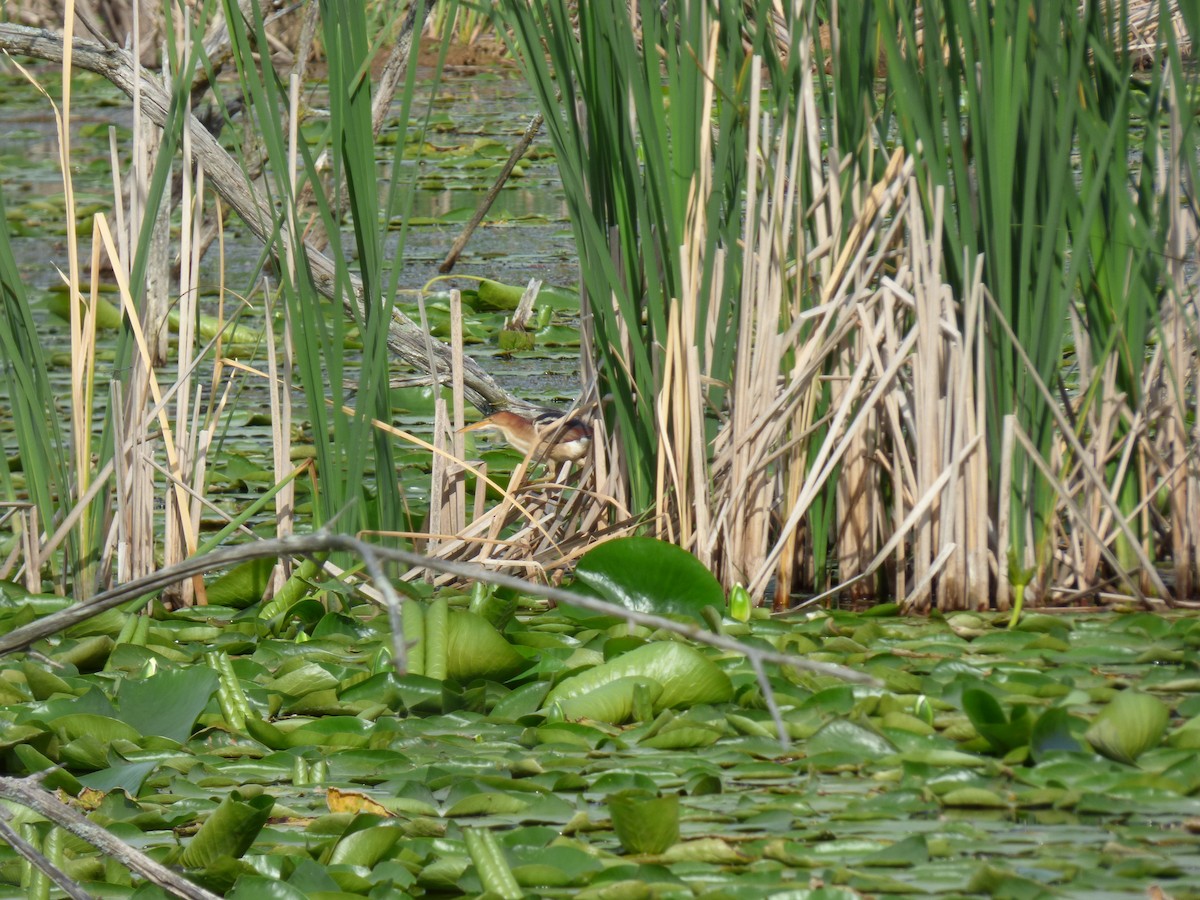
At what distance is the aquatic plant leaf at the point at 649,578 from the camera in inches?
109

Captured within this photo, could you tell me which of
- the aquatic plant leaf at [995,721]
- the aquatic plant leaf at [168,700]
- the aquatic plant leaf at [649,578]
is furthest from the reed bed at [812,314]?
the aquatic plant leaf at [995,721]

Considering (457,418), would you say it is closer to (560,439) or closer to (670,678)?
(560,439)

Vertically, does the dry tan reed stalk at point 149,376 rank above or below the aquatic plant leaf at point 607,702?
above

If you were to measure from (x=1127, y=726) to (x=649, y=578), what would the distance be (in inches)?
38.4

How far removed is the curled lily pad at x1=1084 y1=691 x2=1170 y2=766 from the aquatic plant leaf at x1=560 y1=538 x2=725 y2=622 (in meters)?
0.84

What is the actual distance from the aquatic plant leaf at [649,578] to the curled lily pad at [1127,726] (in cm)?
84

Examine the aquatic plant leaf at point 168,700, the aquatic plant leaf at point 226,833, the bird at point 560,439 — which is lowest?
the aquatic plant leaf at point 168,700

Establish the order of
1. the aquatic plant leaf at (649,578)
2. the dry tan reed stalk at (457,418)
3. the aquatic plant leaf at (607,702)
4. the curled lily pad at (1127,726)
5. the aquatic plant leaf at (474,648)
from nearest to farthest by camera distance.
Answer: the curled lily pad at (1127,726), the aquatic plant leaf at (607,702), the aquatic plant leaf at (474,648), the aquatic plant leaf at (649,578), the dry tan reed stalk at (457,418)

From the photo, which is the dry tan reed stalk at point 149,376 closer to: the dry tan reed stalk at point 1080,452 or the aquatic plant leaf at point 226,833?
the aquatic plant leaf at point 226,833

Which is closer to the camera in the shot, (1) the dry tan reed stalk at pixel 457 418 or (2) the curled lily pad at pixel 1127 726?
(2) the curled lily pad at pixel 1127 726

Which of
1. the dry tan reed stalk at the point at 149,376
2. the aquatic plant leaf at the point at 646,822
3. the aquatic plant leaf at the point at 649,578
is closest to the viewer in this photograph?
the aquatic plant leaf at the point at 646,822

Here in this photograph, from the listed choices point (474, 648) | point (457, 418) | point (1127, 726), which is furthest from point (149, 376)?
point (1127, 726)

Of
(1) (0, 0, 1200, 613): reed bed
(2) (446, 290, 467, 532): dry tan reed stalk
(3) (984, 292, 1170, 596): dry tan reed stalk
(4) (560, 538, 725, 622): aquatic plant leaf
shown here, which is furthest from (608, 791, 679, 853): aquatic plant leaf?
(2) (446, 290, 467, 532): dry tan reed stalk

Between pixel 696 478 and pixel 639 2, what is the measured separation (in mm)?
908
